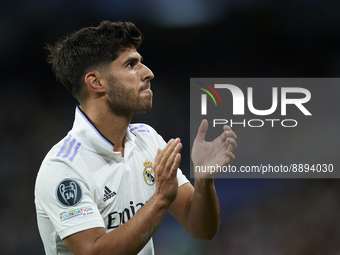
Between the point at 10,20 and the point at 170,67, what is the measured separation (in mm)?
2234

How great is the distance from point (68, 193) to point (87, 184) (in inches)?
4.7

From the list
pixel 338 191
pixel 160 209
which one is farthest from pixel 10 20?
pixel 338 191

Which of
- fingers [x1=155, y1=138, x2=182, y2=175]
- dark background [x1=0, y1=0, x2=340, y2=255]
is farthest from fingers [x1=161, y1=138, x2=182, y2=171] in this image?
dark background [x1=0, y1=0, x2=340, y2=255]

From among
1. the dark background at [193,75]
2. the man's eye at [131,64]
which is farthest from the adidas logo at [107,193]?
the dark background at [193,75]

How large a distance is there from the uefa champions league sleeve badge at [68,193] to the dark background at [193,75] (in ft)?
Answer: 9.08

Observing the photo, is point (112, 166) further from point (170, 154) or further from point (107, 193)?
point (170, 154)

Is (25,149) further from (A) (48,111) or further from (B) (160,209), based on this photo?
(B) (160,209)

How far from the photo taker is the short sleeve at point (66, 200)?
1558mm

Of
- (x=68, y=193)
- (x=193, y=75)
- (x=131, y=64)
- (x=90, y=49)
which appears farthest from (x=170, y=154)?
(x=193, y=75)

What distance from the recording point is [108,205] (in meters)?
1.77

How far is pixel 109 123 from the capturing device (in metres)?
1.96

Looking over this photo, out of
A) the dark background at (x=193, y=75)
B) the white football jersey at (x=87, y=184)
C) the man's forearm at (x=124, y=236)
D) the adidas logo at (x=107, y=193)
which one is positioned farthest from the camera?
the dark background at (x=193, y=75)

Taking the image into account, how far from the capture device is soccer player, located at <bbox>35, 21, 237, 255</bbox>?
1.56 m

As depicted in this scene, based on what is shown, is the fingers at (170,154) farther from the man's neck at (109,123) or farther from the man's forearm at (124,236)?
the man's neck at (109,123)
